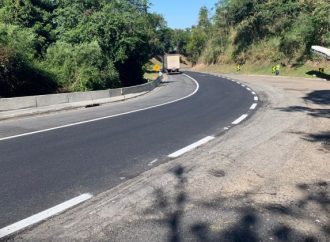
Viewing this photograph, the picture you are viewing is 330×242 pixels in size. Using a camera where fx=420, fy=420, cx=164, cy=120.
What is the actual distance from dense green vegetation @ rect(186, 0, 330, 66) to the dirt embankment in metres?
39.0

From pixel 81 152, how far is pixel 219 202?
3.77 meters

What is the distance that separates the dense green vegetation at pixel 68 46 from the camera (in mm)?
18031

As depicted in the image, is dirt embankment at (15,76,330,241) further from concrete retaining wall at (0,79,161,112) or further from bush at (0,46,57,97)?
bush at (0,46,57,97)

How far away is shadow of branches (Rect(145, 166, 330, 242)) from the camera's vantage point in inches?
168

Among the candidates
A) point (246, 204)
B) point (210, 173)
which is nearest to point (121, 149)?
point (210, 173)

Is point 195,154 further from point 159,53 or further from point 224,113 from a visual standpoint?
point 159,53

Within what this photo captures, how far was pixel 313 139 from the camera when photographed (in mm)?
9406

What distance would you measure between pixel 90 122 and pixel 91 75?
10.9m

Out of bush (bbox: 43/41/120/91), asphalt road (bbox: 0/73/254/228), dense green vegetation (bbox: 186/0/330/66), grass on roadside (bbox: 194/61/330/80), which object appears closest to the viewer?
asphalt road (bbox: 0/73/254/228)

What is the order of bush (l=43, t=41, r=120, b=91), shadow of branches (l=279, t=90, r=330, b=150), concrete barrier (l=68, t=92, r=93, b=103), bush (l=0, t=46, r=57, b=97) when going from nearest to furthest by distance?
1. shadow of branches (l=279, t=90, r=330, b=150)
2. bush (l=0, t=46, r=57, b=97)
3. concrete barrier (l=68, t=92, r=93, b=103)
4. bush (l=43, t=41, r=120, b=91)

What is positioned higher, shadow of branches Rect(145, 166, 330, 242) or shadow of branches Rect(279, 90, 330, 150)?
shadow of branches Rect(145, 166, 330, 242)

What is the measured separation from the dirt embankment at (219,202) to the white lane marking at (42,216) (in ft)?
0.48

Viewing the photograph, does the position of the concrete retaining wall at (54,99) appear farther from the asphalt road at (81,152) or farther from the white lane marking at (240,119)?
the white lane marking at (240,119)

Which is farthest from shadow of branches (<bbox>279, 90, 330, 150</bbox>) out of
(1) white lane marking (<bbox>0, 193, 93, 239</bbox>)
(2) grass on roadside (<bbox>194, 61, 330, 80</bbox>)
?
(2) grass on roadside (<bbox>194, 61, 330, 80</bbox>)
